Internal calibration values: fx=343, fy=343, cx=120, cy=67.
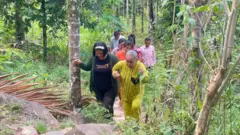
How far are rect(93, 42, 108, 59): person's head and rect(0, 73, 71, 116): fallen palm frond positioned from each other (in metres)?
1.22

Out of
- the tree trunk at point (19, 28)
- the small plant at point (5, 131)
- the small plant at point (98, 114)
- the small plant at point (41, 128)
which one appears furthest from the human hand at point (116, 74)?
the tree trunk at point (19, 28)

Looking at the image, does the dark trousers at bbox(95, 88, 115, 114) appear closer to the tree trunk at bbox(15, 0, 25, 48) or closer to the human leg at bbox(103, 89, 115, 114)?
the human leg at bbox(103, 89, 115, 114)

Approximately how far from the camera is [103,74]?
19.9 feet

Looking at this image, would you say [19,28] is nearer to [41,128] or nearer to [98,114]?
[98,114]

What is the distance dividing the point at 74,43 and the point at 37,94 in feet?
3.86

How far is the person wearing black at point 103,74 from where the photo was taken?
19.7ft

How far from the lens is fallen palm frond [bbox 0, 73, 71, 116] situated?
6.04 meters

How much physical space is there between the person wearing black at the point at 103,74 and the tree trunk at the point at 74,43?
16cm

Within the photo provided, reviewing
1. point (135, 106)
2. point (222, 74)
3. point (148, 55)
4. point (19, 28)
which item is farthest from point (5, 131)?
point (19, 28)

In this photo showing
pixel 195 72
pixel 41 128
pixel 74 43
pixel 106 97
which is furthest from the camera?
pixel 106 97

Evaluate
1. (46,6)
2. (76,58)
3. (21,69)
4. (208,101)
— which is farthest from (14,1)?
(208,101)

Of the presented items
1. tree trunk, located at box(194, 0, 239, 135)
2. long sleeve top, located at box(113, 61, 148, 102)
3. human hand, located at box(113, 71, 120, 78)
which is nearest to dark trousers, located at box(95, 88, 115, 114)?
long sleeve top, located at box(113, 61, 148, 102)

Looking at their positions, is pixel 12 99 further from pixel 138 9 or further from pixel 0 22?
pixel 138 9

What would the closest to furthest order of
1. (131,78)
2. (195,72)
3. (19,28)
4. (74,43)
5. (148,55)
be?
(195,72) → (131,78) → (74,43) → (148,55) → (19,28)
